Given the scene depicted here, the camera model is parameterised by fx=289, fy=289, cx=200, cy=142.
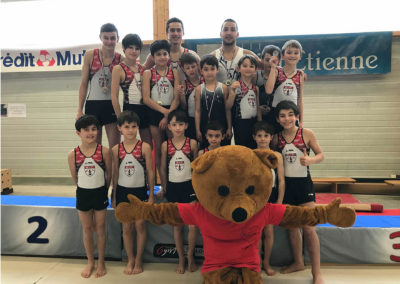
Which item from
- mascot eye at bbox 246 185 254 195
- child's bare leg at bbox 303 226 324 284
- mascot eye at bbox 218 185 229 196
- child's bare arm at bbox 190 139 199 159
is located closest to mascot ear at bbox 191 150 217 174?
mascot eye at bbox 218 185 229 196

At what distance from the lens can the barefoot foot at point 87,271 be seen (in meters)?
2.48

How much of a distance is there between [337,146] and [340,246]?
3503 mm

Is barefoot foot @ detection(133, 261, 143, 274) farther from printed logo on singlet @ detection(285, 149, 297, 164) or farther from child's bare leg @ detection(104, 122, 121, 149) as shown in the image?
printed logo on singlet @ detection(285, 149, 297, 164)

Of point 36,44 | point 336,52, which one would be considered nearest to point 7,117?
point 36,44

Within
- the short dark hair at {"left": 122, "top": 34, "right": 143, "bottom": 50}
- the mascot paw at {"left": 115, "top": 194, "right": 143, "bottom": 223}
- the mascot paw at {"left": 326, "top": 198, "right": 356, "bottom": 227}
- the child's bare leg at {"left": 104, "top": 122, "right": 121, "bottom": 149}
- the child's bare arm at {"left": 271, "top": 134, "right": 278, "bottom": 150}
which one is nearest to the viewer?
the mascot paw at {"left": 326, "top": 198, "right": 356, "bottom": 227}

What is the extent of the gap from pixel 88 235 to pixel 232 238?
1390 mm

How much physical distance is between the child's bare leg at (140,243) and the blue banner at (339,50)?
3.91m

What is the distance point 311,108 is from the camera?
5750 millimetres

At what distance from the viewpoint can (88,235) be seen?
2455 mm

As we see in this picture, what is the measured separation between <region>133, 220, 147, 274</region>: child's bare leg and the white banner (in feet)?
14.6

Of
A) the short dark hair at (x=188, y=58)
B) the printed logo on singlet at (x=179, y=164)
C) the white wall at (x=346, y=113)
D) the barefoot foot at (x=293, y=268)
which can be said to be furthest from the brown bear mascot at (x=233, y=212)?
the white wall at (x=346, y=113)

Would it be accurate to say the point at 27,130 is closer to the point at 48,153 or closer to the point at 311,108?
the point at 48,153

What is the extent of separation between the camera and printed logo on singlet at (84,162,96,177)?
2355mm

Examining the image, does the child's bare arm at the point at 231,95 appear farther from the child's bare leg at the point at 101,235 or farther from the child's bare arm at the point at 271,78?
the child's bare leg at the point at 101,235
